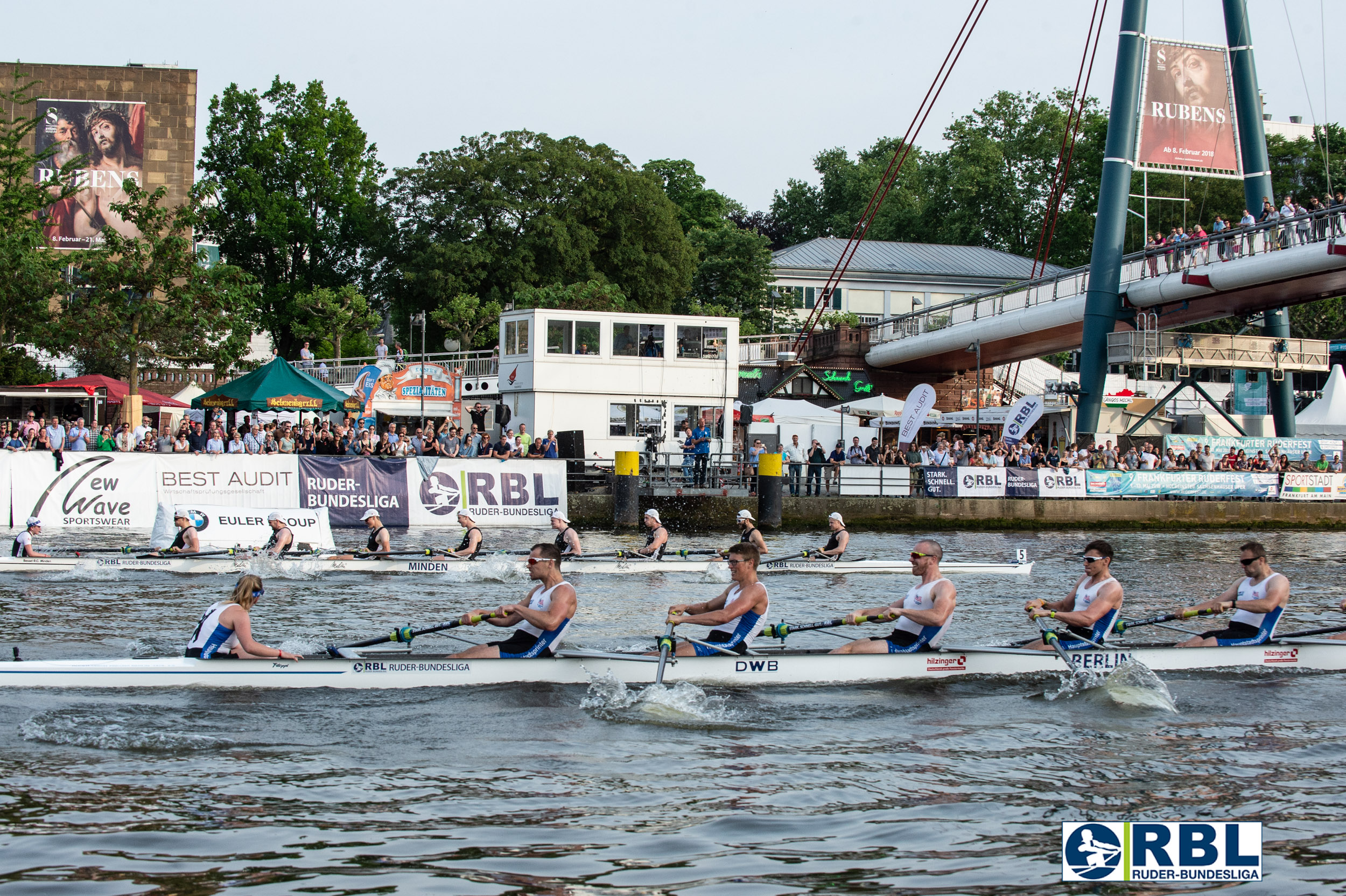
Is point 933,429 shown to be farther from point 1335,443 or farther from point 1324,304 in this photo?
point 1324,304

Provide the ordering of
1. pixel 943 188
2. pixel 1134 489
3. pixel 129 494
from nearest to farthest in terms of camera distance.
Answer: pixel 129 494
pixel 1134 489
pixel 943 188

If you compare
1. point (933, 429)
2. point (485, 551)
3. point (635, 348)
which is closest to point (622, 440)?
point (635, 348)

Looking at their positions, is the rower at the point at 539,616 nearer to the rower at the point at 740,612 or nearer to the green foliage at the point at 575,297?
the rower at the point at 740,612

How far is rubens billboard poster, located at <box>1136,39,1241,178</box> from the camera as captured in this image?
36875 millimetres

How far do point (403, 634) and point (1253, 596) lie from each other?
9294 mm

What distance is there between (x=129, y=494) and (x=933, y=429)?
29.5 metres

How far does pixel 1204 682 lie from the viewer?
12.8 m

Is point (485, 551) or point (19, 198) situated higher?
point (19, 198)

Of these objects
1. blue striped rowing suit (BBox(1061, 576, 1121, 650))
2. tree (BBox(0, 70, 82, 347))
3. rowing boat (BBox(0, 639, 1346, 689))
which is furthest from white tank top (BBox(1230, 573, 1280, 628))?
tree (BBox(0, 70, 82, 347))

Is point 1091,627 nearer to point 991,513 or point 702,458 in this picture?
point 702,458

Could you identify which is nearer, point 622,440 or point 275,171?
point 622,440

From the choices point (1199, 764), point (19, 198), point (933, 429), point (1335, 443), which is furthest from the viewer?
point (933, 429)

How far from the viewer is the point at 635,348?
33.6 m

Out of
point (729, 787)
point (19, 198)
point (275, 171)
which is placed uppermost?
point (275, 171)
